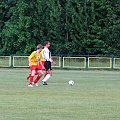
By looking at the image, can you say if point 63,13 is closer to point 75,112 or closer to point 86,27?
point 86,27

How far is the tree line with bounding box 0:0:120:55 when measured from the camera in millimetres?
55656

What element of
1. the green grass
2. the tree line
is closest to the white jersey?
the green grass

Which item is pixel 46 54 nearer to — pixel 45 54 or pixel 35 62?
pixel 45 54

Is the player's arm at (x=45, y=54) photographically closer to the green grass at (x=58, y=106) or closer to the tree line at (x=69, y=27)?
the green grass at (x=58, y=106)

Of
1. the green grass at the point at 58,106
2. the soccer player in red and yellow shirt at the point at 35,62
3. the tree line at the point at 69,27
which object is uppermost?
the tree line at the point at 69,27

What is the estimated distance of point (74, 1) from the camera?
5650cm

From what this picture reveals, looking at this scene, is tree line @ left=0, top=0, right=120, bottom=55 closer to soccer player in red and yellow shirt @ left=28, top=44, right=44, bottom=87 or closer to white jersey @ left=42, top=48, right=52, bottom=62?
white jersey @ left=42, top=48, right=52, bottom=62

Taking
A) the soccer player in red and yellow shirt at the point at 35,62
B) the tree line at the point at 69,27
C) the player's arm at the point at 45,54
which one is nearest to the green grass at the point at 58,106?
the soccer player in red and yellow shirt at the point at 35,62

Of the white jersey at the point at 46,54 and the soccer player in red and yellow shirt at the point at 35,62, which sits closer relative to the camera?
the soccer player in red and yellow shirt at the point at 35,62

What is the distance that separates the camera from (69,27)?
5650cm

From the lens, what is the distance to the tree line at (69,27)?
55656 mm

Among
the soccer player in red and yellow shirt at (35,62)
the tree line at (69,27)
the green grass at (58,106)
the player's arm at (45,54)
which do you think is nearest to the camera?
the green grass at (58,106)

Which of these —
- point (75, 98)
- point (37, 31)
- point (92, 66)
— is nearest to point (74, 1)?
point (37, 31)

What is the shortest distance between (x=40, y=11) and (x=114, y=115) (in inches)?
1870
